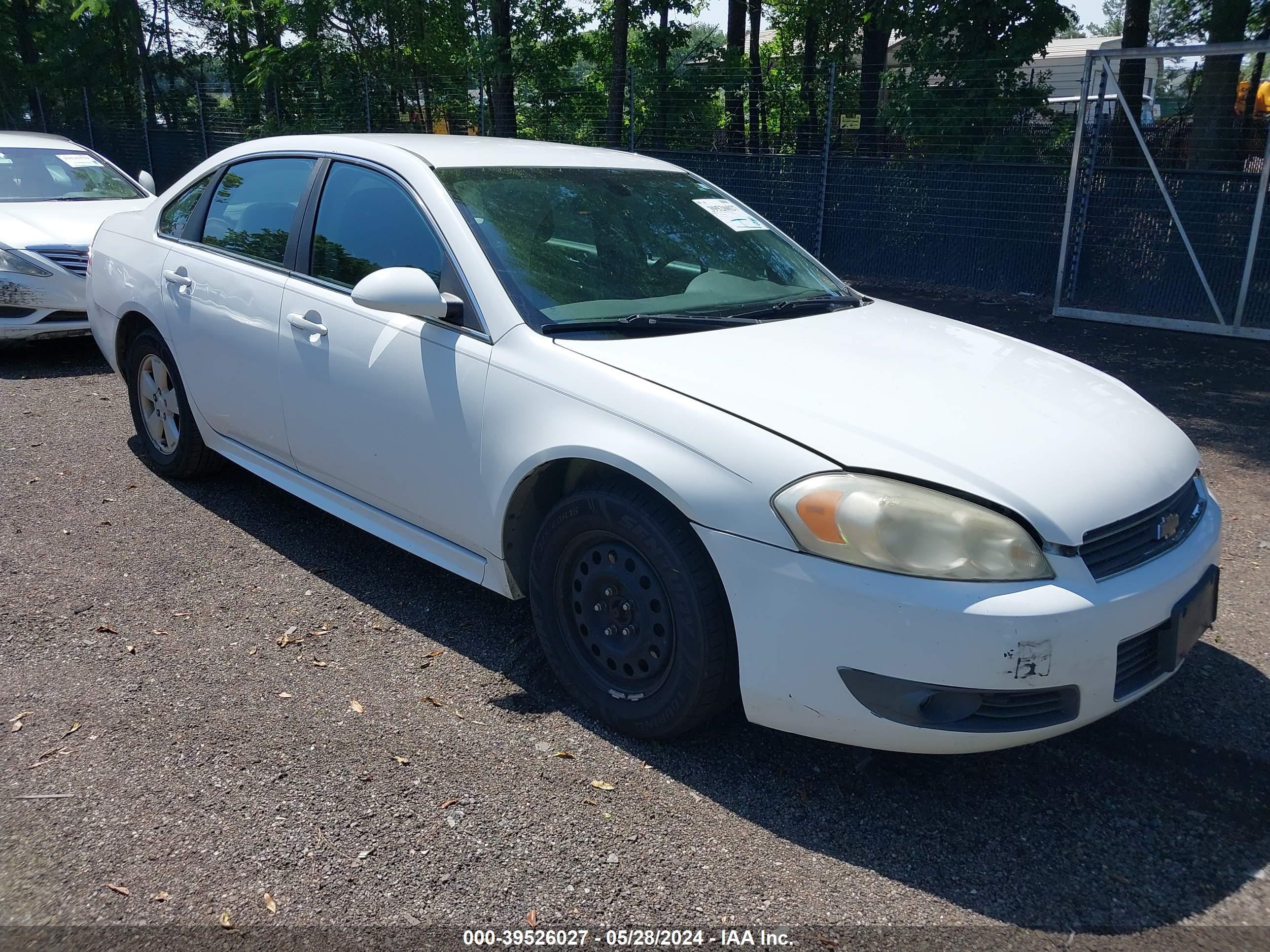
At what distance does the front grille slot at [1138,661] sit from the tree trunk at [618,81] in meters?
12.3

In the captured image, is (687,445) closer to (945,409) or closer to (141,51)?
(945,409)

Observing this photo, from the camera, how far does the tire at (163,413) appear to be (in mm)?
5066

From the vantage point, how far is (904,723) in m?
2.67

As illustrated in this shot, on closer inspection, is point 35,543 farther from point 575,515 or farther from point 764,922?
point 764,922

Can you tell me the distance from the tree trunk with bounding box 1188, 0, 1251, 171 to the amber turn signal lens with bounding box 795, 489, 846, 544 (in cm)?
899

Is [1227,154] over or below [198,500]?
over

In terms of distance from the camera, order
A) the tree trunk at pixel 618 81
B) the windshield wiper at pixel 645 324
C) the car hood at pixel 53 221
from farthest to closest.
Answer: the tree trunk at pixel 618 81 → the car hood at pixel 53 221 → the windshield wiper at pixel 645 324

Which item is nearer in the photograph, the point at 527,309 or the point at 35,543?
the point at 527,309

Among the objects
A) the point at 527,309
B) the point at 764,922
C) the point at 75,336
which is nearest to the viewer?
the point at 764,922

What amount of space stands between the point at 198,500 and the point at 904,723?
378cm

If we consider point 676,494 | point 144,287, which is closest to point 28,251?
point 144,287

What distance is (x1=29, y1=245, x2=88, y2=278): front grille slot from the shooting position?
7.68m

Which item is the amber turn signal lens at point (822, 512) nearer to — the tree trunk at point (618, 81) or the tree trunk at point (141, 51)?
the tree trunk at point (618, 81)

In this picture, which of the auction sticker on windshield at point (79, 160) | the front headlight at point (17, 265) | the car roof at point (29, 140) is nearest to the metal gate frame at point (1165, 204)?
the front headlight at point (17, 265)
